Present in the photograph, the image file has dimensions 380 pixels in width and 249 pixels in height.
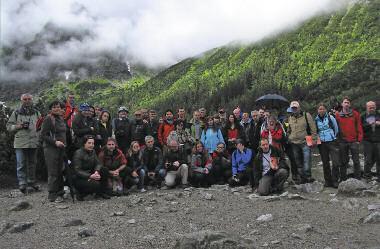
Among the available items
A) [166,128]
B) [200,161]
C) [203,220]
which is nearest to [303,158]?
[200,161]

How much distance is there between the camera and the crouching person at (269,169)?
1308 centimetres

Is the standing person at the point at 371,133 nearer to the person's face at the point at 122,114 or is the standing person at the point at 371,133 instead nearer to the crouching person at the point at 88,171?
the person's face at the point at 122,114

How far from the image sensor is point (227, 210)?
10859 millimetres

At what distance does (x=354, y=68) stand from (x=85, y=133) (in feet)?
466

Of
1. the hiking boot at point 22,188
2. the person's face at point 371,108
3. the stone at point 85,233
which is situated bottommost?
the stone at point 85,233

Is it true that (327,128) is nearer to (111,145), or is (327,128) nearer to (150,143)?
(150,143)

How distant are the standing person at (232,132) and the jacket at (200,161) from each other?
0.99 meters

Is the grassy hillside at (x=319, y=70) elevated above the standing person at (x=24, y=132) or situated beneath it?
elevated above

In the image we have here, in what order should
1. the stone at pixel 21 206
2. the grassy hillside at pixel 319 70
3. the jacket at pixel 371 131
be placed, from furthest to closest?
the grassy hillside at pixel 319 70, the jacket at pixel 371 131, the stone at pixel 21 206

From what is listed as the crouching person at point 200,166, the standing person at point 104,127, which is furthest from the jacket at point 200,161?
the standing person at point 104,127

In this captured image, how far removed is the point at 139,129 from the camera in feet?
50.9

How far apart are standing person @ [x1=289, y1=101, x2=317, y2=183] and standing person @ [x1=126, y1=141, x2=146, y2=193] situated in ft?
16.4

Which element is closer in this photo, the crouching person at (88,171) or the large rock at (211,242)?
the large rock at (211,242)

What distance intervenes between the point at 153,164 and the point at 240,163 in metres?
2.90
